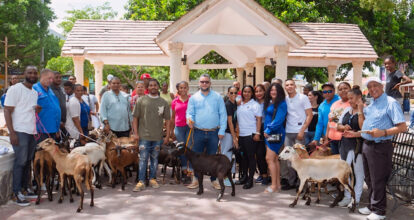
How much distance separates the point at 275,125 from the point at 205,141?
1.37m

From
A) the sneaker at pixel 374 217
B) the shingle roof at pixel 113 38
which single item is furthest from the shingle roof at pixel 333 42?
the sneaker at pixel 374 217

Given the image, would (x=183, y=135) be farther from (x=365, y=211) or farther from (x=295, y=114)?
(x=365, y=211)

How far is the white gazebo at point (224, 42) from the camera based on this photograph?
10.2m

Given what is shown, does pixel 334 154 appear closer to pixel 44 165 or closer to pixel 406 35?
pixel 44 165

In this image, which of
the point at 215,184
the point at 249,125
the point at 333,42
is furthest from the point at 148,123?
the point at 333,42

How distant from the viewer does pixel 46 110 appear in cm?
623

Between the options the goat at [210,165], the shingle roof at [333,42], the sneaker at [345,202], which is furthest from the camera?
the shingle roof at [333,42]

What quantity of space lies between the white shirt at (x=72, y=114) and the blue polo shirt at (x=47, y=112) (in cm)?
58

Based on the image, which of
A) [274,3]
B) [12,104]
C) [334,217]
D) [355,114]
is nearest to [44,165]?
[12,104]

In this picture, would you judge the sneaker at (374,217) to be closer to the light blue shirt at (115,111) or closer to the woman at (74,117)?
the light blue shirt at (115,111)

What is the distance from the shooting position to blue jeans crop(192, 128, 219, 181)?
267 inches

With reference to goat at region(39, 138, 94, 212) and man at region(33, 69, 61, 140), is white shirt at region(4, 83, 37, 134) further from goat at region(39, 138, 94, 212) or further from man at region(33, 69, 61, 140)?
goat at region(39, 138, 94, 212)

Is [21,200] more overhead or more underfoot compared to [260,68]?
more underfoot

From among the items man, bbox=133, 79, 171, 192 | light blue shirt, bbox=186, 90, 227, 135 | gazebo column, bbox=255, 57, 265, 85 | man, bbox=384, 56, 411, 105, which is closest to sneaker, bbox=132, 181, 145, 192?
man, bbox=133, 79, 171, 192
